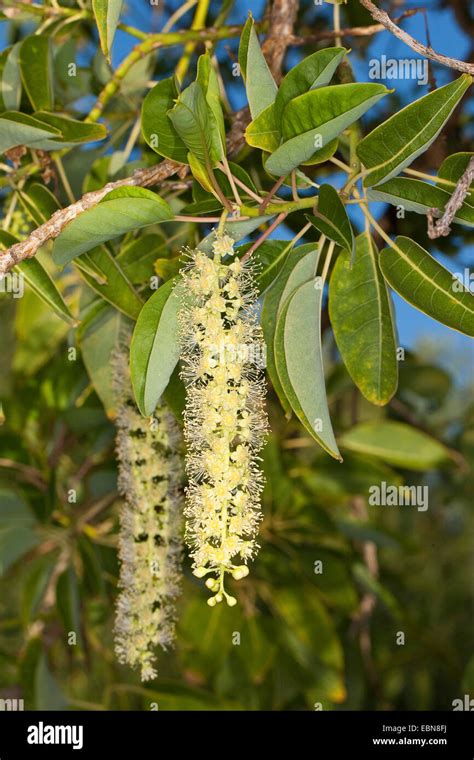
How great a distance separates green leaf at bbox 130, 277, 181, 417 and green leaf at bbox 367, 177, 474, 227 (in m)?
0.25

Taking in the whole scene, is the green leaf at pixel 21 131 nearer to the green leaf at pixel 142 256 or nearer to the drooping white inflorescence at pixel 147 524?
the green leaf at pixel 142 256

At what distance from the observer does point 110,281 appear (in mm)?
999

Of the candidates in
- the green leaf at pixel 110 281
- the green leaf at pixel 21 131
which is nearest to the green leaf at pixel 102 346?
the green leaf at pixel 110 281

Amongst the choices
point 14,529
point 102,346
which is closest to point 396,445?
point 14,529

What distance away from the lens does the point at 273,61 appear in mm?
1156

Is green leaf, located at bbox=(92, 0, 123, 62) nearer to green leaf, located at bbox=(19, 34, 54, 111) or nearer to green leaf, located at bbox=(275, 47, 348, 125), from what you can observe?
green leaf, located at bbox=(275, 47, 348, 125)

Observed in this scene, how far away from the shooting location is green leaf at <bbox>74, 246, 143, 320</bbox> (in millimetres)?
983

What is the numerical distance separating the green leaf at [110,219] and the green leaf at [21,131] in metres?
0.18

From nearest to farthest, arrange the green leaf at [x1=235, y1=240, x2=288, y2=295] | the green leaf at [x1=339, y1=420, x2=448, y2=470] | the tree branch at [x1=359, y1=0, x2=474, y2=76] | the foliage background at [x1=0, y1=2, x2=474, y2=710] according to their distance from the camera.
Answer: the tree branch at [x1=359, y1=0, x2=474, y2=76] → the green leaf at [x1=235, y1=240, x2=288, y2=295] → the foliage background at [x1=0, y1=2, x2=474, y2=710] → the green leaf at [x1=339, y1=420, x2=448, y2=470]

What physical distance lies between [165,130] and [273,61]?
1.22 ft

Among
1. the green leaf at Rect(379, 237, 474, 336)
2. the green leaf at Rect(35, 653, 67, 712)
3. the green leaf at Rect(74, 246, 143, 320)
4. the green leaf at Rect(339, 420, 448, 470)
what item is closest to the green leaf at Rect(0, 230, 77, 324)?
the green leaf at Rect(74, 246, 143, 320)

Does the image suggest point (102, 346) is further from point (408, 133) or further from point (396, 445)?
point (396, 445)

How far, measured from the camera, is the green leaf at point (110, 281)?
983mm
